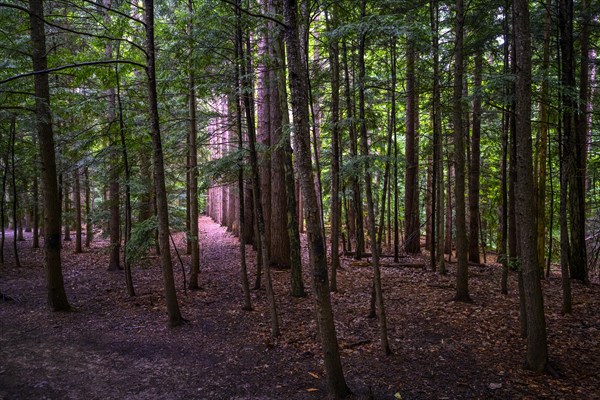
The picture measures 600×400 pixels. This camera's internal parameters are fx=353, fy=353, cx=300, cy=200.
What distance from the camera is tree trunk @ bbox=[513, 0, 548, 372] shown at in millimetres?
4984

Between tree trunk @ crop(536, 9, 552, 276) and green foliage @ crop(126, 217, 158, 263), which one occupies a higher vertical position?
tree trunk @ crop(536, 9, 552, 276)

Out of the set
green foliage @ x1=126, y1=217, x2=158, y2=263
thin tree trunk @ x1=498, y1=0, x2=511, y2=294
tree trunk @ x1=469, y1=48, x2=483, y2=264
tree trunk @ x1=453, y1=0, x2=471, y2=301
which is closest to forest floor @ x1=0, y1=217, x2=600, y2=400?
tree trunk @ x1=453, y1=0, x2=471, y2=301

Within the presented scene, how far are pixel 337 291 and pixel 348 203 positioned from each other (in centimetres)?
785

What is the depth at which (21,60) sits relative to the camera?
855 centimetres

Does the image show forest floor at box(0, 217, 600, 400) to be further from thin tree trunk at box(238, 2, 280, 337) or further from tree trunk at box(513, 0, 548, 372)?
tree trunk at box(513, 0, 548, 372)

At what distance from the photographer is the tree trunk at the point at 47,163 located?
773 centimetres

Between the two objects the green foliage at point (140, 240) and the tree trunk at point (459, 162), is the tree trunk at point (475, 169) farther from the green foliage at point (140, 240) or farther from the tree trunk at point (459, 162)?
the green foliage at point (140, 240)

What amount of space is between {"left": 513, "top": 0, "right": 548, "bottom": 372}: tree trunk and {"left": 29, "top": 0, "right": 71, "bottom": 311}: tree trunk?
9033 mm

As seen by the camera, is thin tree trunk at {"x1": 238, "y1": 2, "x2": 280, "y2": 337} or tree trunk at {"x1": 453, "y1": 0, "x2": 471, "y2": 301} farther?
tree trunk at {"x1": 453, "y1": 0, "x2": 471, "y2": 301}

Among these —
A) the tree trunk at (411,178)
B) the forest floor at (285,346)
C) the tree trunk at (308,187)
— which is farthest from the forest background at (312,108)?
the tree trunk at (411,178)

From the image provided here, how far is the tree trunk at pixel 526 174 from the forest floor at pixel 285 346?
1.19 metres

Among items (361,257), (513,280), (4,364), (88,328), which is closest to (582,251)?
(513,280)

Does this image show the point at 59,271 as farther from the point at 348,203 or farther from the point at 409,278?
the point at 348,203

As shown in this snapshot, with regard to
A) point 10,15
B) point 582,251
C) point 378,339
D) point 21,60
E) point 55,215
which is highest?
point 10,15
